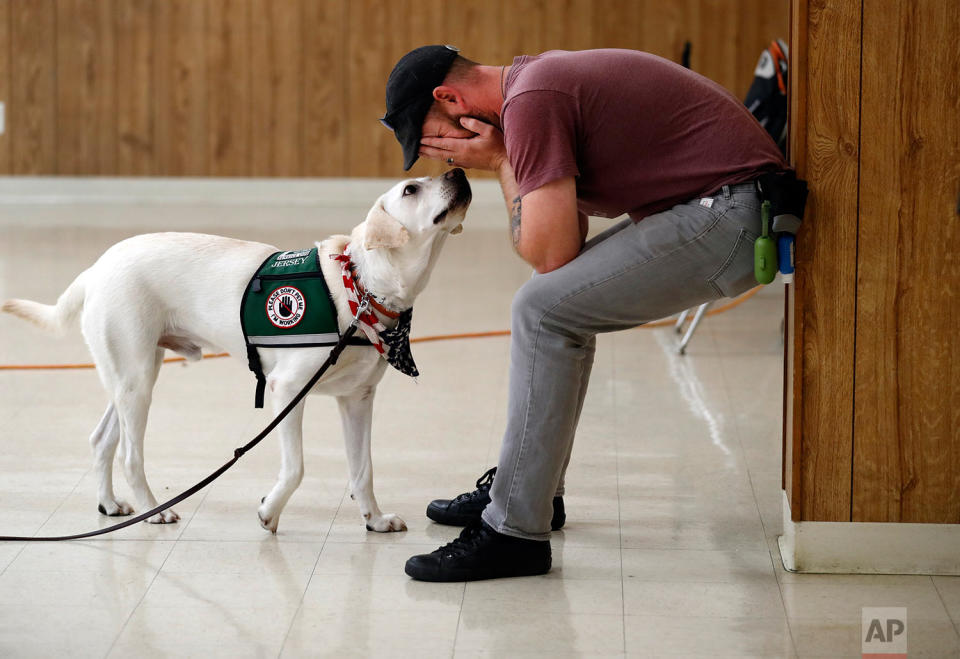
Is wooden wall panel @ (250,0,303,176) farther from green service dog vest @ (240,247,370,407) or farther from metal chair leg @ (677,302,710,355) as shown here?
green service dog vest @ (240,247,370,407)

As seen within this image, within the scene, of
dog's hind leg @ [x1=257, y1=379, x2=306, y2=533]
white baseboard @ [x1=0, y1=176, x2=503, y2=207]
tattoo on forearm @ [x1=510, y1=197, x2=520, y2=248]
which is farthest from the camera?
white baseboard @ [x1=0, y1=176, x2=503, y2=207]

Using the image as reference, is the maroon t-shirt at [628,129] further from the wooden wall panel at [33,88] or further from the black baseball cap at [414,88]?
the wooden wall panel at [33,88]

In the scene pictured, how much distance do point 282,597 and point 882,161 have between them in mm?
1545

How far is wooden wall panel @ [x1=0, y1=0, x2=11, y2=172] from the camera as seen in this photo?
29.5ft

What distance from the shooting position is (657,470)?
336 centimetres

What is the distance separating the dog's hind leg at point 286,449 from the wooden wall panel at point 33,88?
726cm

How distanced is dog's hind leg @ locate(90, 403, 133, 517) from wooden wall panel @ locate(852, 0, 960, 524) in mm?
1785

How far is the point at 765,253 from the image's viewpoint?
2309 millimetres

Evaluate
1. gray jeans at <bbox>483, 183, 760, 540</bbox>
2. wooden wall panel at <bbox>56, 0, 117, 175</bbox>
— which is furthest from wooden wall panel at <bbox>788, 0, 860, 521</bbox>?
wooden wall panel at <bbox>56, 0, 117, 175</bbox>

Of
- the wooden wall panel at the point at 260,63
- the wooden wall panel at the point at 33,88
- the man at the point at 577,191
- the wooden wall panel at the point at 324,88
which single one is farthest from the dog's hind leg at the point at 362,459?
the wooden wall panel at the point at 33,88

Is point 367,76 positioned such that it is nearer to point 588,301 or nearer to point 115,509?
point 115,509

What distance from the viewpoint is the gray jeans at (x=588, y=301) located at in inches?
93.7

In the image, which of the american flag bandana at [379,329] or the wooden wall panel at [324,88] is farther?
the wooden wall panel at [324,88]

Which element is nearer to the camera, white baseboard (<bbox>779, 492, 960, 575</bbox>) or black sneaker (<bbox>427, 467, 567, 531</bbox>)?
white baseboard (<bbox>779, 492, 960, 575</bbox>)
